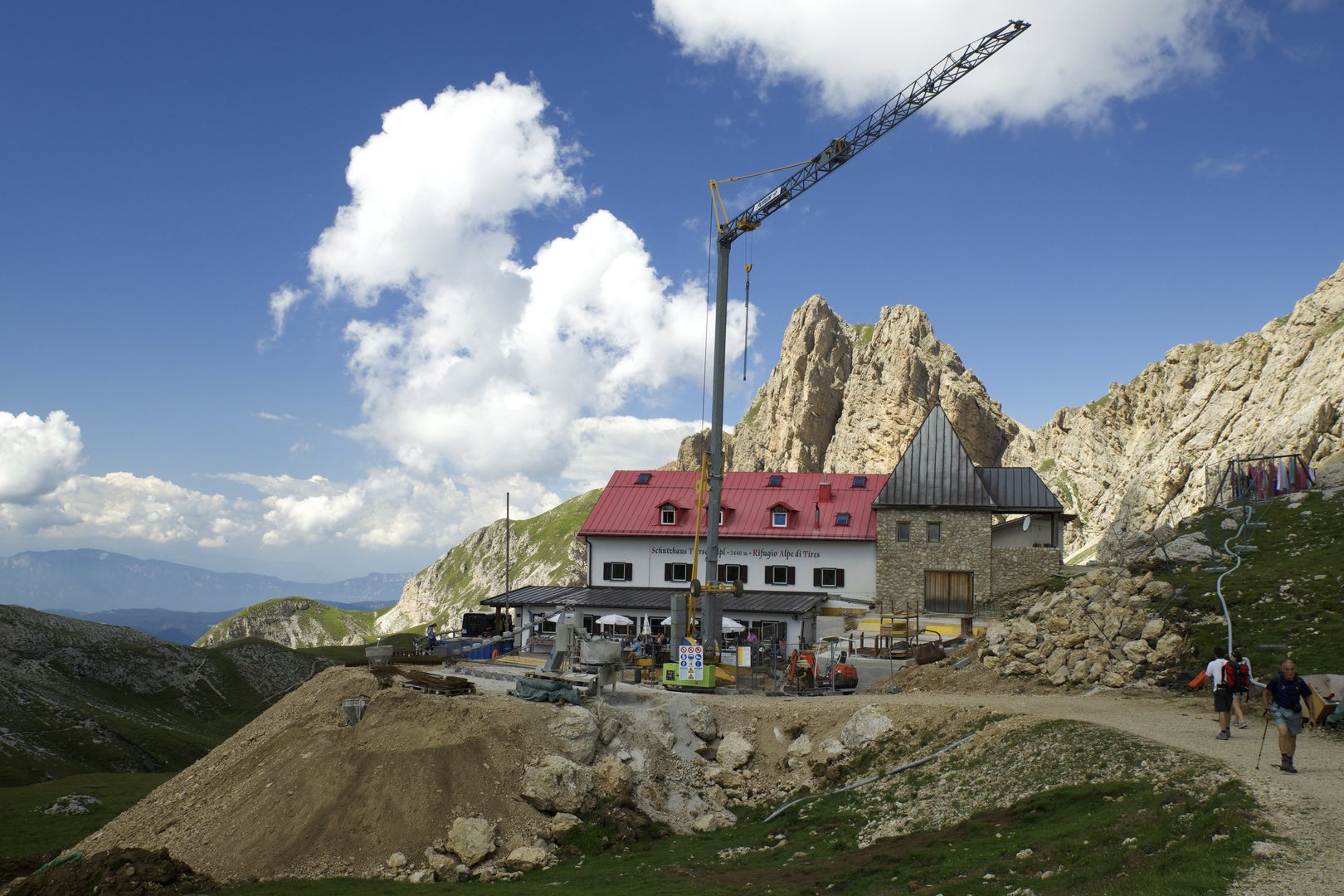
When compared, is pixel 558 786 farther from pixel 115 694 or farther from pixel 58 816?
pixel 115 694

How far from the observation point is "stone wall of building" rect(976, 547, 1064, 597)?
5447 cm

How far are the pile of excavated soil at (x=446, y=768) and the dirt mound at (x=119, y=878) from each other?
1.23 metres

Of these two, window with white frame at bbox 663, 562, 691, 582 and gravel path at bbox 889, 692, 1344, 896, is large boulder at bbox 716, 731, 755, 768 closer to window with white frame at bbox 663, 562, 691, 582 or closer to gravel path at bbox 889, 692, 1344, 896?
gravel path at bbox 889, 692, 1344, 896

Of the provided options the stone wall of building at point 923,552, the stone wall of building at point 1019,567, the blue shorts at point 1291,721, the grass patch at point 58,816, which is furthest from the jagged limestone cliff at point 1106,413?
the grass patch at point 58,816

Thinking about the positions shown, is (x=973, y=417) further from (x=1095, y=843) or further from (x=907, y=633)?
(x=1095, y=843)

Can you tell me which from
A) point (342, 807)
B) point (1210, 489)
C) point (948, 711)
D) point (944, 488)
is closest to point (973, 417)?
point (1210, 489)

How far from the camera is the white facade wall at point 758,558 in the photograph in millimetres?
58062

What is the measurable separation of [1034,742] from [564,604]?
1460 inches

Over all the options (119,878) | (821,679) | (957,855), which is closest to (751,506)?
(821,679)

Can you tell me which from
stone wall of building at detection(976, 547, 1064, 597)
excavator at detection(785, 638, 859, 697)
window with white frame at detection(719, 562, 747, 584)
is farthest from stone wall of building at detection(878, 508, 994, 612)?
excavator at detection(785, 638, 859, 697)

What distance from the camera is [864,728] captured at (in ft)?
94.5

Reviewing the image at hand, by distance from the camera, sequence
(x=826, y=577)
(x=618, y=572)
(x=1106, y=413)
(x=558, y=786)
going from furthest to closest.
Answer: (x=1106, y=413)
(x=618, y=572)
(x=826, y=577)
(x=558, y=786)

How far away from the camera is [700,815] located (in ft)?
87.5

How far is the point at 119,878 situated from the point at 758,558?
44.5 meters
